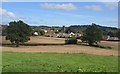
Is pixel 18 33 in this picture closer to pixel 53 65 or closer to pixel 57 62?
pixel 57 62

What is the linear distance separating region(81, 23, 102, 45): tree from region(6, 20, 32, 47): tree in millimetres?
13921

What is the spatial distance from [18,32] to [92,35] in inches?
682

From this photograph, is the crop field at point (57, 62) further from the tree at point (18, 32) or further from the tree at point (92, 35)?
the tree at point (92, 35)

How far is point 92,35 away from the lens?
65.2 metres

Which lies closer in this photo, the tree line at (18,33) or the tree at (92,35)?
the tree line at (18,33)

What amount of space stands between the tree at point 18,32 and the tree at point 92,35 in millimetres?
13921

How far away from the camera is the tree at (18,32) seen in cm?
5825

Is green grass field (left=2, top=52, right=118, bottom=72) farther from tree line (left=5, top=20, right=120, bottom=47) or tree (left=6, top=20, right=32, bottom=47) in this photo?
tree (left=6, top=20, right=32, bottom=47)

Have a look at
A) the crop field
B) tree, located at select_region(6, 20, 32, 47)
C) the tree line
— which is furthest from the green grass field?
tree, located at select_region(6, 20, 32, 47)

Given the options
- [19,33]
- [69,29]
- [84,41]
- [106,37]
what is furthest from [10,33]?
[69,29]

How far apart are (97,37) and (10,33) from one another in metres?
20.0

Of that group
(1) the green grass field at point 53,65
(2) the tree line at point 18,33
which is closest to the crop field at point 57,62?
(1) the green grass field at point 53,65

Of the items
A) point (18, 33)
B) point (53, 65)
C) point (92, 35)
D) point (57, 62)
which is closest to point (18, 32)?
point (18, 33)

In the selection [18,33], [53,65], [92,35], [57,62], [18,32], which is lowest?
[57,62]
